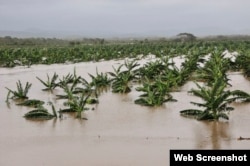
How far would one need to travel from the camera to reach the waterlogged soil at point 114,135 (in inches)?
258

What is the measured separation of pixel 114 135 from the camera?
7.82 meters

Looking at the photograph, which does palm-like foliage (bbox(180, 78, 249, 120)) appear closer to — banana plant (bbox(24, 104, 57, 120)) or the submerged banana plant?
banana plant (bbox(24, 104, 57, 120))

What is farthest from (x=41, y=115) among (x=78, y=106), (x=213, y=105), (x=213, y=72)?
(x=213, y=72)

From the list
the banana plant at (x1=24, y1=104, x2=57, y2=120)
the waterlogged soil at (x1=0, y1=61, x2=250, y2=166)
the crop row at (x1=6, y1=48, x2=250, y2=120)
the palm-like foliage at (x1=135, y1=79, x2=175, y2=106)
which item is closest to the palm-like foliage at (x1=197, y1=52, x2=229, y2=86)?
the crop row at (x1=6, y1=48, x2=250, y2=120)

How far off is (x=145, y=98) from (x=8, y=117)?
3.21 m

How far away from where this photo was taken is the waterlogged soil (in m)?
6.55

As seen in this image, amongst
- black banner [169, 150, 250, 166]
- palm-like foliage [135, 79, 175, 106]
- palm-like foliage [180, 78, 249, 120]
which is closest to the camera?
black banner [169, 150, 250, 166]

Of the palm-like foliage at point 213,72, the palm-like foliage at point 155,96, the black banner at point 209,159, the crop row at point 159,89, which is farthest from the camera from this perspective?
the palm-like foliage at point 213,72

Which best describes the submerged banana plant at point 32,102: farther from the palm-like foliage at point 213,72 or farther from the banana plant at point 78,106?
the palm-like foliage at point 213,72

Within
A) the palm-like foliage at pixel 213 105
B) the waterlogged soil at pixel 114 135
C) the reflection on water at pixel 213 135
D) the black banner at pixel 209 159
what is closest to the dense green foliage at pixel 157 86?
the palm-like foliage at pixel 213 105

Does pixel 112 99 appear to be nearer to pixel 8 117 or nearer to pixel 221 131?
pixel 8 117

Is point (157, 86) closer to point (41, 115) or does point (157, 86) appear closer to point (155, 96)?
point (155, 96)

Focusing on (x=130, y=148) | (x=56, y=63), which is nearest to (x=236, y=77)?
(x=130, y=148)

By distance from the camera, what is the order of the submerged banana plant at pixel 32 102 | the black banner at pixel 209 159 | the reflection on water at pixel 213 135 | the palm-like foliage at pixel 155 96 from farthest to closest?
the submerged banana plant at pixel 32 102 < the palm-like foliage at pixel 155 96 < the reflection on water at pixel 213 135 < the black banner at pixel 209 159
